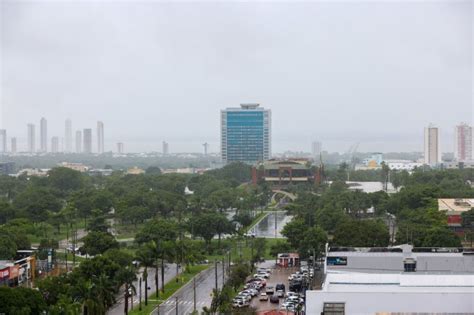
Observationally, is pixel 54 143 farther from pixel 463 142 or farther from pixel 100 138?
pixel 463 142

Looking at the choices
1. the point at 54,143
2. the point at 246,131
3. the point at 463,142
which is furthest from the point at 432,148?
the point at 54,143

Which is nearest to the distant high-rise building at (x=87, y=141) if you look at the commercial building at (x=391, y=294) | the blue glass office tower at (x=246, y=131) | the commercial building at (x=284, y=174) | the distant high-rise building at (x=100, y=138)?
the distant high-rise building at (x=100, y=138)

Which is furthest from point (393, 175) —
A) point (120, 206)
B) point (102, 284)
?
point (102, 284)

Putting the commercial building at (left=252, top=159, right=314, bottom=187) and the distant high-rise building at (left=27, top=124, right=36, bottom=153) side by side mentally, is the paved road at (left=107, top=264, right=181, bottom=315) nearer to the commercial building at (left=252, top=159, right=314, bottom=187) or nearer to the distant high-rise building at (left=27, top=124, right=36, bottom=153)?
the commercial building at (left=252, top=159, right=314, bottom=187)

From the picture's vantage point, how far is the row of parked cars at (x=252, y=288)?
1147cm

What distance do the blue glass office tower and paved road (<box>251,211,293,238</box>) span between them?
32.2 m

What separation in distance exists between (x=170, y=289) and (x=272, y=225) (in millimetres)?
10134

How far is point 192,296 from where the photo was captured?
12.4 m

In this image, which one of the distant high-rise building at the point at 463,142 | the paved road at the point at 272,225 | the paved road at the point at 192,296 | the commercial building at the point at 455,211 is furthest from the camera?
the distant high-rise building at the point at 463,142

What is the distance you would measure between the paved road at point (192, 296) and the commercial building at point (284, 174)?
1989 cm

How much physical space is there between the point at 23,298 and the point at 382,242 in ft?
26.3

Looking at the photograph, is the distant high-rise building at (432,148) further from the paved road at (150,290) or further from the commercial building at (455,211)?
the paved road at (150,290)

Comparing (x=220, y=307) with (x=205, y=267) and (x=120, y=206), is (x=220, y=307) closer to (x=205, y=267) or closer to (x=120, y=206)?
(x=205, y=267)

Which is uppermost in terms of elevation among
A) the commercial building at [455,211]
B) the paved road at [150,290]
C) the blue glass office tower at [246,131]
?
the blue glass office tower at [246,131]
